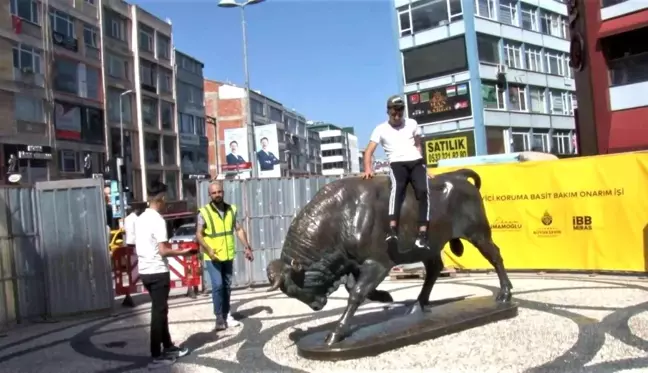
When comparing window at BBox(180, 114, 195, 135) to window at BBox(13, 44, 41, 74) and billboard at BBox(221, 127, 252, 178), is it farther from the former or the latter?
window at BBox(13, 44, 41, 74)

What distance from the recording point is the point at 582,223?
476 inches

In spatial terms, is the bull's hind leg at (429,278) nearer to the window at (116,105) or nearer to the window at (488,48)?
the window at (488,48)

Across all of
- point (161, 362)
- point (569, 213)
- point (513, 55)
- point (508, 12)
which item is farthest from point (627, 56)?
point (508, 12)

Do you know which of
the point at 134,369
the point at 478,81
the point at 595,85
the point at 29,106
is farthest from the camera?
the point at 478,81

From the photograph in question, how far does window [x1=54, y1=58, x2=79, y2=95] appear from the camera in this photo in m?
41.4

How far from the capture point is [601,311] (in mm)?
7938

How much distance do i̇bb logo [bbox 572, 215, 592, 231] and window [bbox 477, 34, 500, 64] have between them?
32424mm

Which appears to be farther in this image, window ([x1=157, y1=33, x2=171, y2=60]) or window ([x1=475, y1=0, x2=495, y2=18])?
window ([x1=157, y1=33, x2=171, y2=60])

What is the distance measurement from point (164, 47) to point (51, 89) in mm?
Result: 20704

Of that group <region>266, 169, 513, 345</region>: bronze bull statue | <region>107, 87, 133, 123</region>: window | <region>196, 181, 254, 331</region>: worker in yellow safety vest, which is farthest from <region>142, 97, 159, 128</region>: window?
<region>266, 169, 513, 345</region>: bronze bull statue

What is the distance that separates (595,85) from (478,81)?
63.8 feet

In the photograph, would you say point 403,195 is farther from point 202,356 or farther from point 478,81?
point 478,81

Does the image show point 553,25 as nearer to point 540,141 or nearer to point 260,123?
point 540,141

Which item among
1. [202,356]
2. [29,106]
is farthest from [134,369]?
[29,106]
